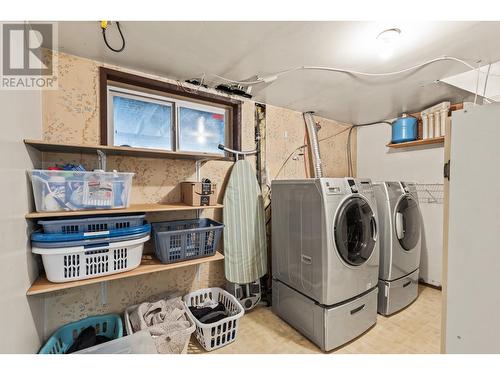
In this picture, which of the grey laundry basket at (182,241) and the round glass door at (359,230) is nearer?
the grey laundry basket at (182,241)

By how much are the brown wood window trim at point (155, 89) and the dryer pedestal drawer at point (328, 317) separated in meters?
1.51

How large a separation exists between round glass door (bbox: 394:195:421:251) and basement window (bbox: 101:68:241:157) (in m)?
1.75

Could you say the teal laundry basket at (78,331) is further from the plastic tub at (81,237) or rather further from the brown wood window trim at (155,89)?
the brown wood window trim at (155,89)

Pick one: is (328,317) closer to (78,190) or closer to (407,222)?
(407,222)

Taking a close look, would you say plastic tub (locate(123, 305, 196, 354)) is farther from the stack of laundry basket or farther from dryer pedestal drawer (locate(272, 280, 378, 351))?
dryer pedestal drawer (locate(272, 280, 378, 351))

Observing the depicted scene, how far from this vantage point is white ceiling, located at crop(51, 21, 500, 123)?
3.95 ft

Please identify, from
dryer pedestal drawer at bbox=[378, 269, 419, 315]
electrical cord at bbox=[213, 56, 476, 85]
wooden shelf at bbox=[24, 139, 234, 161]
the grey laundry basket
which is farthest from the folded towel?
electrical cord at bbox=[213, 56, 476, 85]

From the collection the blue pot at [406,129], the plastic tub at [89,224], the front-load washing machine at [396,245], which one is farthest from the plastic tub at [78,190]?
the blue pot at [406,129]

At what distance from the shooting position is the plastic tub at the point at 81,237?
110 centimetres

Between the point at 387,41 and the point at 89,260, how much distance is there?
2.15 metres
